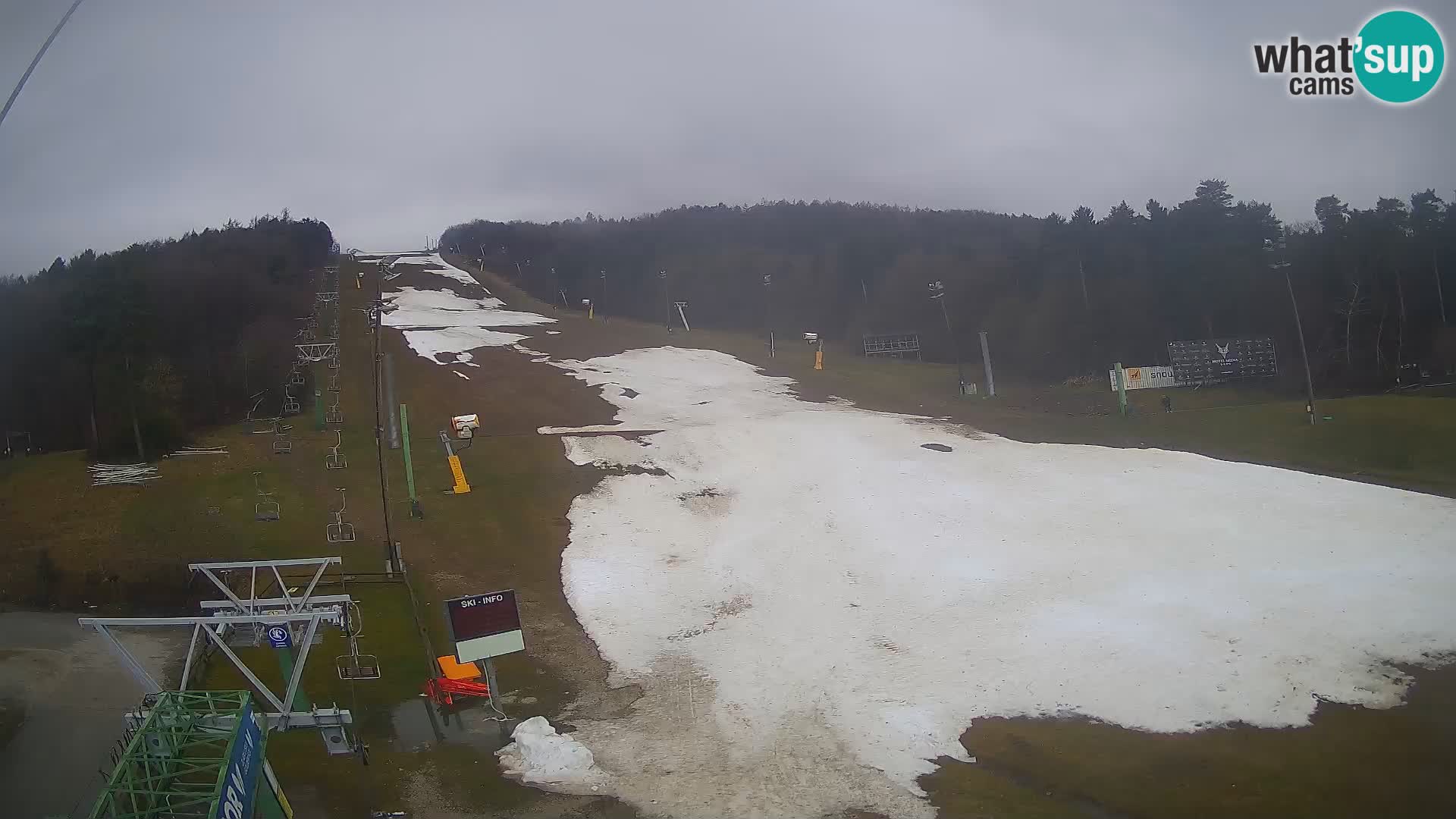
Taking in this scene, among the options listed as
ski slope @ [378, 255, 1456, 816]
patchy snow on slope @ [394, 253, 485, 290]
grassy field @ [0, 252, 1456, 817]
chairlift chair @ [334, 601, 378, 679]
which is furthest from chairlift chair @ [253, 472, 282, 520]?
patchy snow on slope @ [394, 253, 485, 290]

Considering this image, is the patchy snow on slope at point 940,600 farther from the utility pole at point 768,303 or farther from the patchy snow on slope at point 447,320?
the utility pole at point 768,303

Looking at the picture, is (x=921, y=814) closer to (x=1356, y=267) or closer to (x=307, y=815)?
(x=307, y=815)

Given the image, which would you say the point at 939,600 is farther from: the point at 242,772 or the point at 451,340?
the point at 451,340

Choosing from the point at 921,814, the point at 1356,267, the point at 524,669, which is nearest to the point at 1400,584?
the point at 921,814

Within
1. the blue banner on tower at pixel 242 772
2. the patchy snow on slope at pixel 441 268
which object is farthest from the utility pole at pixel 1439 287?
the patchy snow on slope at pixel 441 268

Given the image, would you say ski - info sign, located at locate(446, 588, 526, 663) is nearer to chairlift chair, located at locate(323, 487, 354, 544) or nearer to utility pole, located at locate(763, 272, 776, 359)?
chairlift chair, located at locate(323, 487, 354, 544)
